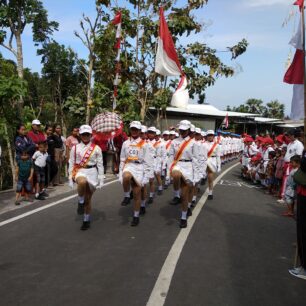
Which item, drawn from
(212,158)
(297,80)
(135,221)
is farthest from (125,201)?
(297,80)

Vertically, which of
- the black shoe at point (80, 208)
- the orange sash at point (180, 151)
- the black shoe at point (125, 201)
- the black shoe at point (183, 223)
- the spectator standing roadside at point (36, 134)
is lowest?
the black shoe at point (183, 223)

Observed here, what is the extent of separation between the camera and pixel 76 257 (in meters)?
5.50

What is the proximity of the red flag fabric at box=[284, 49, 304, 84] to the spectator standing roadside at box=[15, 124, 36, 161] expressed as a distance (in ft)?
20.0

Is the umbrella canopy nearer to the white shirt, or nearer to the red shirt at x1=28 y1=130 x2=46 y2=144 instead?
the red shirt at x1=28 y1=130 x2=46 y2=144

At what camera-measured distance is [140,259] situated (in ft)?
18.0

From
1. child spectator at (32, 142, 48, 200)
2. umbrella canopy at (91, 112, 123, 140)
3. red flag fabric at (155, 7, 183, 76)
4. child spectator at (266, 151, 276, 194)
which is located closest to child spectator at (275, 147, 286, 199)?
child spectator at (266, 151, 276, 194)

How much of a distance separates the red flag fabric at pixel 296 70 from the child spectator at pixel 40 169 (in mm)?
6138

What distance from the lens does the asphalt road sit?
14.2 feet

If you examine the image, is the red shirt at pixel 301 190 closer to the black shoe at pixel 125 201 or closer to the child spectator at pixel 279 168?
the black shoe at pixel 125 201

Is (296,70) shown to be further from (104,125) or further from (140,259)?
(104,125)

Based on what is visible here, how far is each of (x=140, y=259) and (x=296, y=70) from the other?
13.4 ft

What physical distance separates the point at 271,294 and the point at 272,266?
3.33ft

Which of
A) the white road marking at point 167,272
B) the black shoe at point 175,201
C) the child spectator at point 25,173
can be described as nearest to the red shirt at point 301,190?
the white road marking at point 167,272

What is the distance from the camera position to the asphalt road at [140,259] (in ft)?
14.2
